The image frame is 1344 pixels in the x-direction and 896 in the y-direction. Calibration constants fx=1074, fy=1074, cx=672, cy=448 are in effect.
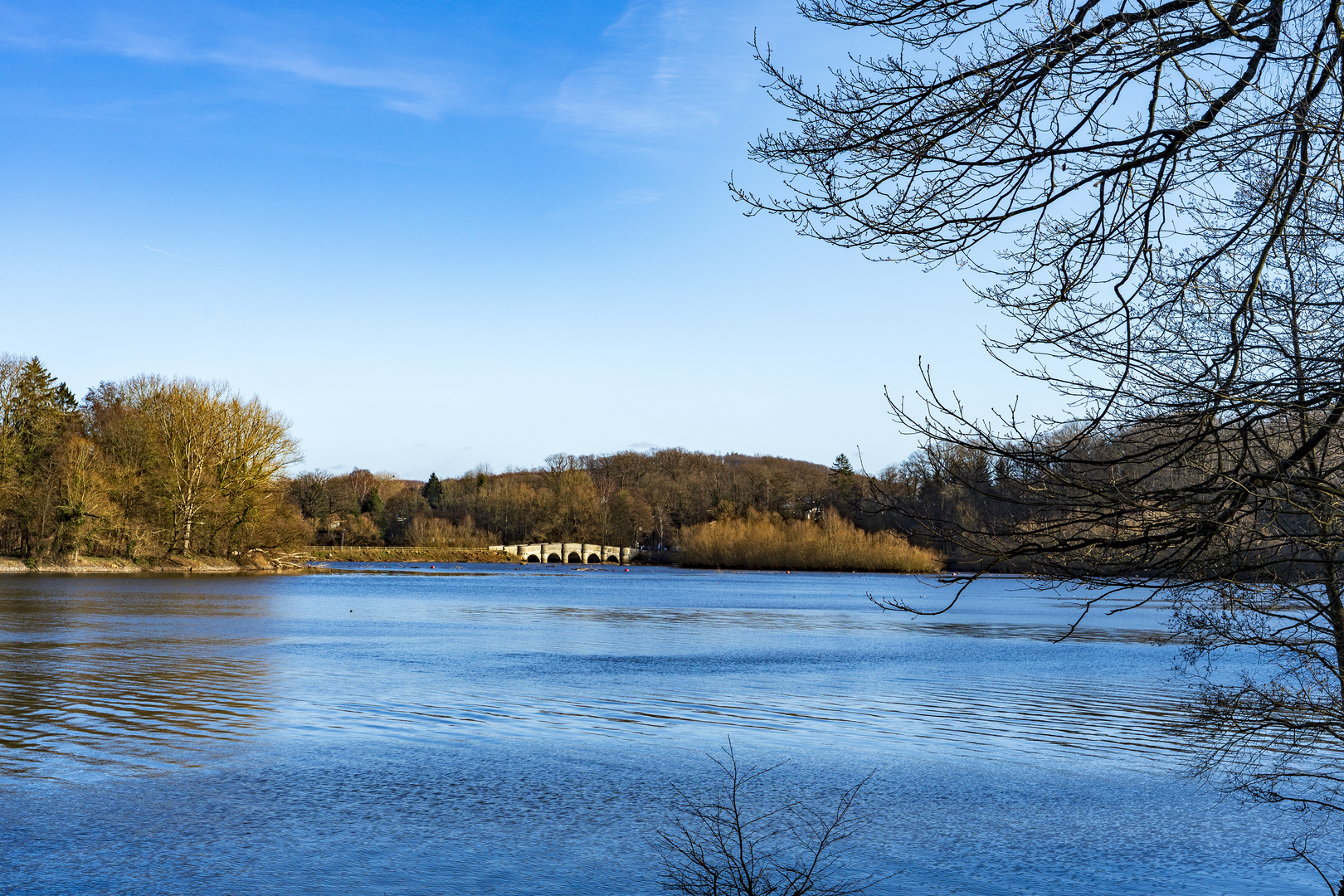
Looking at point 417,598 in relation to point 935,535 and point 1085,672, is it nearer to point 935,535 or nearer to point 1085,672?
point 1085,672

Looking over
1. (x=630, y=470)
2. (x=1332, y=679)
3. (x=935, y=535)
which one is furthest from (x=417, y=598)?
(x=630, y=470)

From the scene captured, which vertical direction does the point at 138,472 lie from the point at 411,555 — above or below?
above

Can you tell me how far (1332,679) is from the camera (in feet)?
45.4

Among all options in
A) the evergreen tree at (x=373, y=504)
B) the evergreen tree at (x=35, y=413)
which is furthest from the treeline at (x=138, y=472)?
the evergreen tree at (x=373, y=504)

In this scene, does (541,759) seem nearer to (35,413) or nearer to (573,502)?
(35,413)

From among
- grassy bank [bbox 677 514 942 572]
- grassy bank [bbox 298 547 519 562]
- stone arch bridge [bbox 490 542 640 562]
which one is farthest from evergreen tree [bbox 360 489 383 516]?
grassy bank [bbox 677 514 942 572]

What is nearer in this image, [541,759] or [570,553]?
[541,759]

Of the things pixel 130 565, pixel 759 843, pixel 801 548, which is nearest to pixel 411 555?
pixel 801 548

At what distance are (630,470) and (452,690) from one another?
131m

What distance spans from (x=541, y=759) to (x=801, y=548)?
71849mm

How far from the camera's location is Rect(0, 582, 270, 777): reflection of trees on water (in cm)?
1042

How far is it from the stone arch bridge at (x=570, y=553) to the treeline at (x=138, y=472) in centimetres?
5745

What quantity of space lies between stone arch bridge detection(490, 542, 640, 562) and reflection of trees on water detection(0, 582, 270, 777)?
87.9 m

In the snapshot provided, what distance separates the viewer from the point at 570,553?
398ft
